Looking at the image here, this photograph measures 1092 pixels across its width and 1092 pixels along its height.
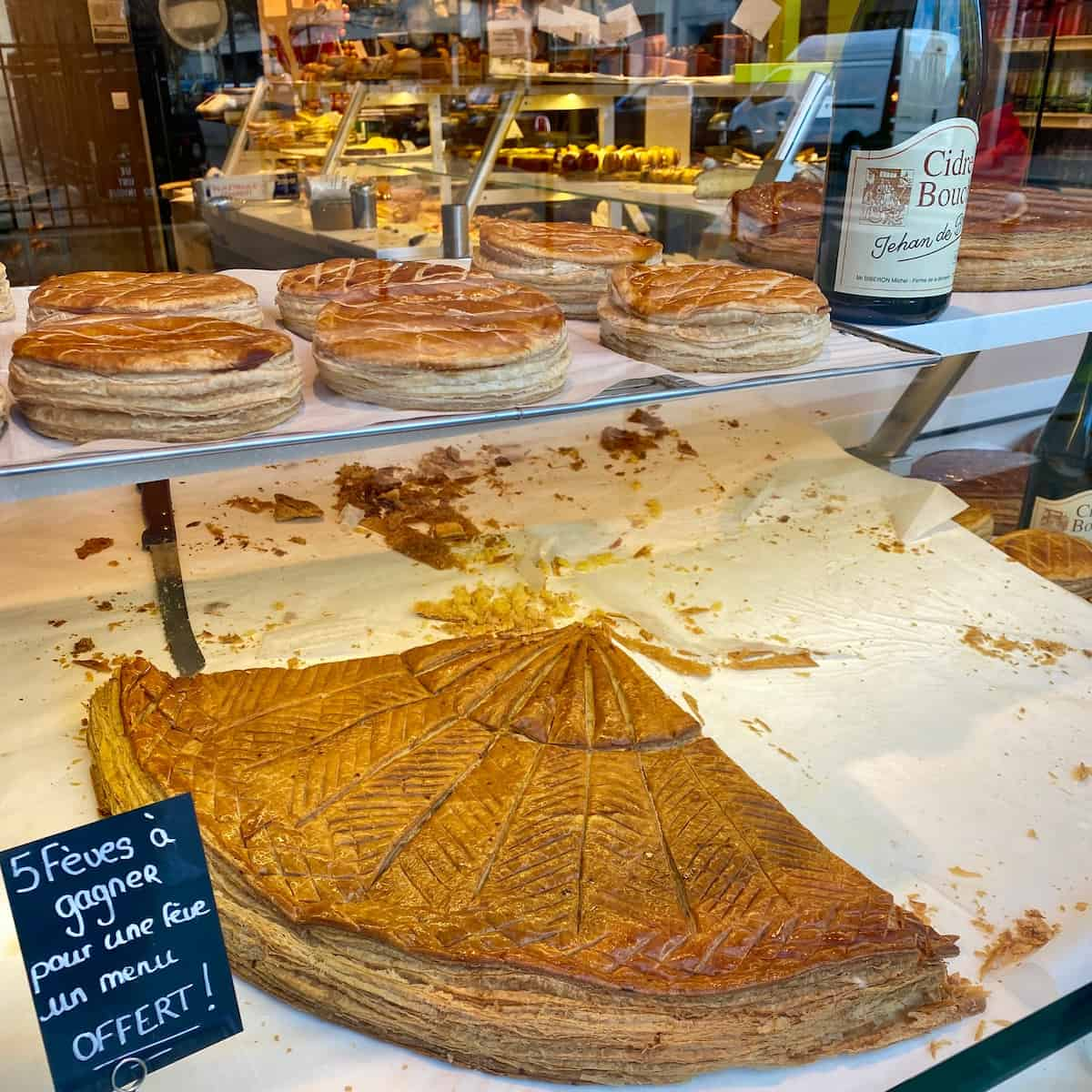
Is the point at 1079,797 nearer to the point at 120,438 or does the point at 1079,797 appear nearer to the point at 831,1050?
the point at 831,1050

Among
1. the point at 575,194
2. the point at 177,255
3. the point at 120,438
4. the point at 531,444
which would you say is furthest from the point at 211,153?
the point at 120,438

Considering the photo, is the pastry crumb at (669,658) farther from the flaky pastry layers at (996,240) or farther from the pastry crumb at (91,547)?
the pastry crumb at (91,547)

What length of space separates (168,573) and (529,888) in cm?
97

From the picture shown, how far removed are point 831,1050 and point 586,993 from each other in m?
0.24

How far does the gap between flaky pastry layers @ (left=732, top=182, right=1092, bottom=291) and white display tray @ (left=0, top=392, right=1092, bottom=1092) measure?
0.57m

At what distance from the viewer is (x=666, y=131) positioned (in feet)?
8.62

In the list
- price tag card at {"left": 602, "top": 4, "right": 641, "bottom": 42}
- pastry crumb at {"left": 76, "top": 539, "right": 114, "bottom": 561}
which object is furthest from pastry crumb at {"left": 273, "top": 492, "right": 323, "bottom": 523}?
price tag card at {"left": 602, "top": 4, "right": 641, "bottom": 42}

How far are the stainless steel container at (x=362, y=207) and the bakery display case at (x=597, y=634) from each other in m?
0.62

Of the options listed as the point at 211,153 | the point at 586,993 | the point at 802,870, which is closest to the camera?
the point at 586,993

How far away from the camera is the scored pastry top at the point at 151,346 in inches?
35.7

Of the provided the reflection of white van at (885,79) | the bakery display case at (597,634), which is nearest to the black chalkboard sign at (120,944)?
the bakery display case at (597,634)

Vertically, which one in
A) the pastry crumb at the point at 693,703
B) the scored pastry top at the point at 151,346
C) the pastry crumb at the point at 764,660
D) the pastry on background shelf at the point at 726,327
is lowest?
the pastry crumb at the point at 764,660

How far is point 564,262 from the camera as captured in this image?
4.28ft

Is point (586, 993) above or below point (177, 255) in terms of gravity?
below
